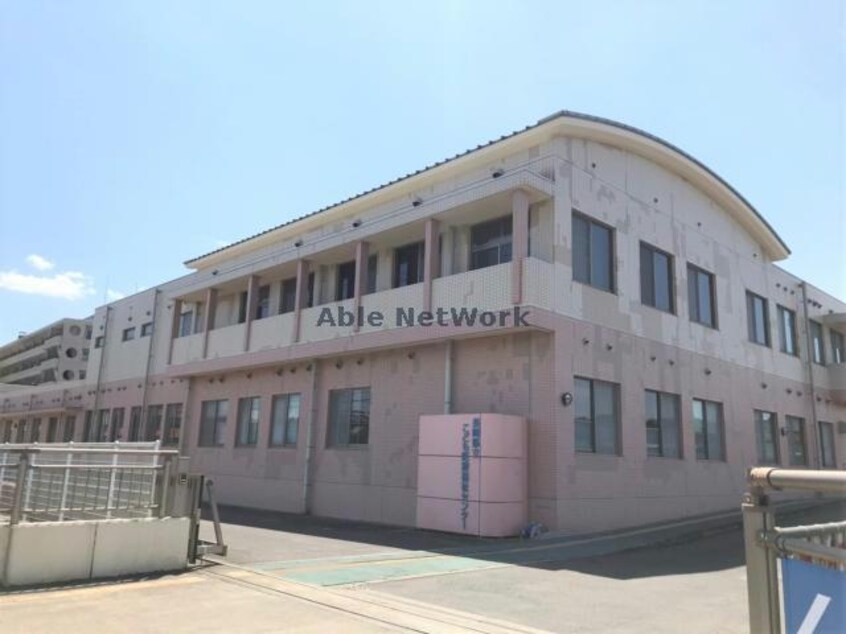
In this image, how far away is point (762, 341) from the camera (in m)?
23.2

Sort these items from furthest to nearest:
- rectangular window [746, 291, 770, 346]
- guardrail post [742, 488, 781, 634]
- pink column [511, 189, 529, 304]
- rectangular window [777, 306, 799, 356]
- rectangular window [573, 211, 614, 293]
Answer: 1. rectangular window [777, 306, 799, 356]
2. rectangular window [746, 291, 770, 346]
3. rectangular window [573, 211, 614, 293]
4. pink column [511, 189, 529, 304]
5. guardrail post [742, 488, 781, 634]

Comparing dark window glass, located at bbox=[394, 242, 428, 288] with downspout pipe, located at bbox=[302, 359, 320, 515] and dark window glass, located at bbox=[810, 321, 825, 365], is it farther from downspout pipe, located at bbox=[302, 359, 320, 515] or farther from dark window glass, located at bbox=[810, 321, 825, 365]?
dark window glass, located at bbox=[810, 321, 825, 365]

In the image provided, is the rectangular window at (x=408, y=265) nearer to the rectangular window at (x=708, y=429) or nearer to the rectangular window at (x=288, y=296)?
the rectangular window at (x=288, y=296)

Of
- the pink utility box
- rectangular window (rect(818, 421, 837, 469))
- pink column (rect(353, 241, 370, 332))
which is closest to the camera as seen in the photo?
the pink utility box

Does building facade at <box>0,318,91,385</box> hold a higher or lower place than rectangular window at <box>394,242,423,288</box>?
higher

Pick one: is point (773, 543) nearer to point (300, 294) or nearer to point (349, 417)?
point (349, 417)

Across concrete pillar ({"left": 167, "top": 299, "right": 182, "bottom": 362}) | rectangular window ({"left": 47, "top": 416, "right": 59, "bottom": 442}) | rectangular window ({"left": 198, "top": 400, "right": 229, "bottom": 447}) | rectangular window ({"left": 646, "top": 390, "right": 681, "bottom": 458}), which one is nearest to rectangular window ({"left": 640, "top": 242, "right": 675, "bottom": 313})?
rectangular window ({"left": 646, "top": 390, "right": 681, "bottom": 458})

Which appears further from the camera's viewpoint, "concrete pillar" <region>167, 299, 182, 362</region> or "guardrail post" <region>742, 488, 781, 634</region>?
"concrete pillar" <region>167, 299, 182, 362</region>

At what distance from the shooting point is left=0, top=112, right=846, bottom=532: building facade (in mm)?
14758

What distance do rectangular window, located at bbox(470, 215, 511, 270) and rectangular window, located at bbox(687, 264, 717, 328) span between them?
262 inches

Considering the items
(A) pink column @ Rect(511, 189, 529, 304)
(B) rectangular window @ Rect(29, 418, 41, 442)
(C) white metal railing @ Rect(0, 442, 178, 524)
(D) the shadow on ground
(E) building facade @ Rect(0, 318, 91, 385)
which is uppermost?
(E) building facade @ Rect(0, 318, 91, 385)

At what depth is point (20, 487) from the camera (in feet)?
26.4

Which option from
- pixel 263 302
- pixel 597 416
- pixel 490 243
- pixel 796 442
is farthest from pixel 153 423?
pixel 796 442

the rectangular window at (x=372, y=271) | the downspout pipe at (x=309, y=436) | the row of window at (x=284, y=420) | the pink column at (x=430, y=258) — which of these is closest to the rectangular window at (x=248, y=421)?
the row of window at (x=284, y=420)
